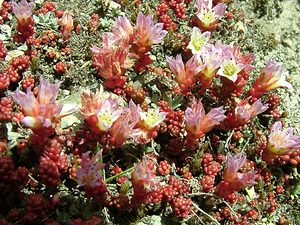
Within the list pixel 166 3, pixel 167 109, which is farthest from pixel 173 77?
pixel 166 3

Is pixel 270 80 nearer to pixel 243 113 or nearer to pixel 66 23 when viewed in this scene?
pixel 243 113

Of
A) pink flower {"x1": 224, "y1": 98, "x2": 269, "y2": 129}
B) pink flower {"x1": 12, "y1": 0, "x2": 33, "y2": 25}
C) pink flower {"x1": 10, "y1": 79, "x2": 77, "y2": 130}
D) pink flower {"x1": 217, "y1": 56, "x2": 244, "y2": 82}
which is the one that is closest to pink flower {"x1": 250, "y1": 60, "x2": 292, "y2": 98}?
pink flower {"x1": 224, "y1": 98, "x2": 269, "y2": 129}

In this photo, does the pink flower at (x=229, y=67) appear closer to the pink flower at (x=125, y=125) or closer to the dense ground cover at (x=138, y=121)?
the dense ground cover at (x=138, y=121)

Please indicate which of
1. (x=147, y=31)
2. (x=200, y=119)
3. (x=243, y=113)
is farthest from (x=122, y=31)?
(x=243, y=113)

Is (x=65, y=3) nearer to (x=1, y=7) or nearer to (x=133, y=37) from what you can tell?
(x=1, y=7)

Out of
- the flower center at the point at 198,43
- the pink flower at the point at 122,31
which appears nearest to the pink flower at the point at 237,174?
the flower center at the point at 198,43

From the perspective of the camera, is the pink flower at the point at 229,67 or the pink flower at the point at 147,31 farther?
the pink flower at the point at 229,67

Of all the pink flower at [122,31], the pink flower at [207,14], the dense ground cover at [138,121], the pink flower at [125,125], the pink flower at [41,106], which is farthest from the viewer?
the pink flower at [207,14]

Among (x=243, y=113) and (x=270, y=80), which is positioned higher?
(x=270, y=80)

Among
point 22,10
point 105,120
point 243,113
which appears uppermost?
point 22,10
